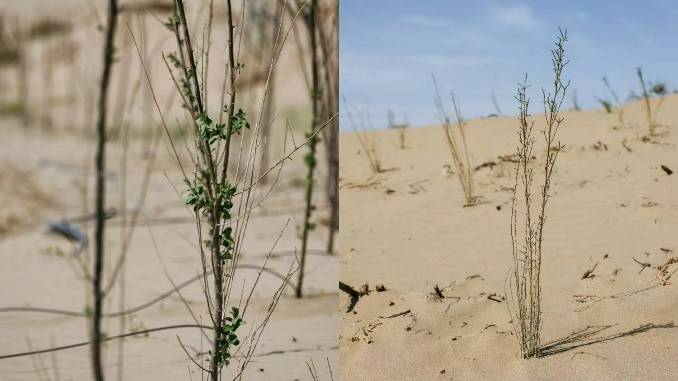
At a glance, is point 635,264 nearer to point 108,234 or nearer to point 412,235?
point 412,235

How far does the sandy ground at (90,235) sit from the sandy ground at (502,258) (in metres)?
0.27

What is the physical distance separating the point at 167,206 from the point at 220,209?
2.64m

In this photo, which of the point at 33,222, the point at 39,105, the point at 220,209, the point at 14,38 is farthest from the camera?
the point at 33,222

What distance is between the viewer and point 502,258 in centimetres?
420

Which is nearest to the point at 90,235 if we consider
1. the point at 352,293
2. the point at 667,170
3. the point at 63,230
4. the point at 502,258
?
the point at 63,230

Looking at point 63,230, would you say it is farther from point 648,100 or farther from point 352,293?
point 648,100

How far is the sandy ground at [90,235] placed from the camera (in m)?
2.73

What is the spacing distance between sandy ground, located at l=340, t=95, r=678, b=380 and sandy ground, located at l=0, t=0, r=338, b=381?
27 cm

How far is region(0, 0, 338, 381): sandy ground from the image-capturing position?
2.73m

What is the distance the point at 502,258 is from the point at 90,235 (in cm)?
205

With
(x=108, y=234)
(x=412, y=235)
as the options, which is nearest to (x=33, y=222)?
(x=108, y=234)

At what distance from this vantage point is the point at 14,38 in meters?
3.15

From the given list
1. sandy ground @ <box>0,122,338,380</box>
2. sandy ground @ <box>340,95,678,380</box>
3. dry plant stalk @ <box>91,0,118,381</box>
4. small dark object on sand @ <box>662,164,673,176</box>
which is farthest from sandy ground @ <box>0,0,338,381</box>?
small dark object on sand @ <box>662,164,673,176</box>

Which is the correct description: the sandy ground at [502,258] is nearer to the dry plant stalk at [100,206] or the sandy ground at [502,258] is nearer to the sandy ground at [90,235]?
Answer: the sandy ground at [90,235]
